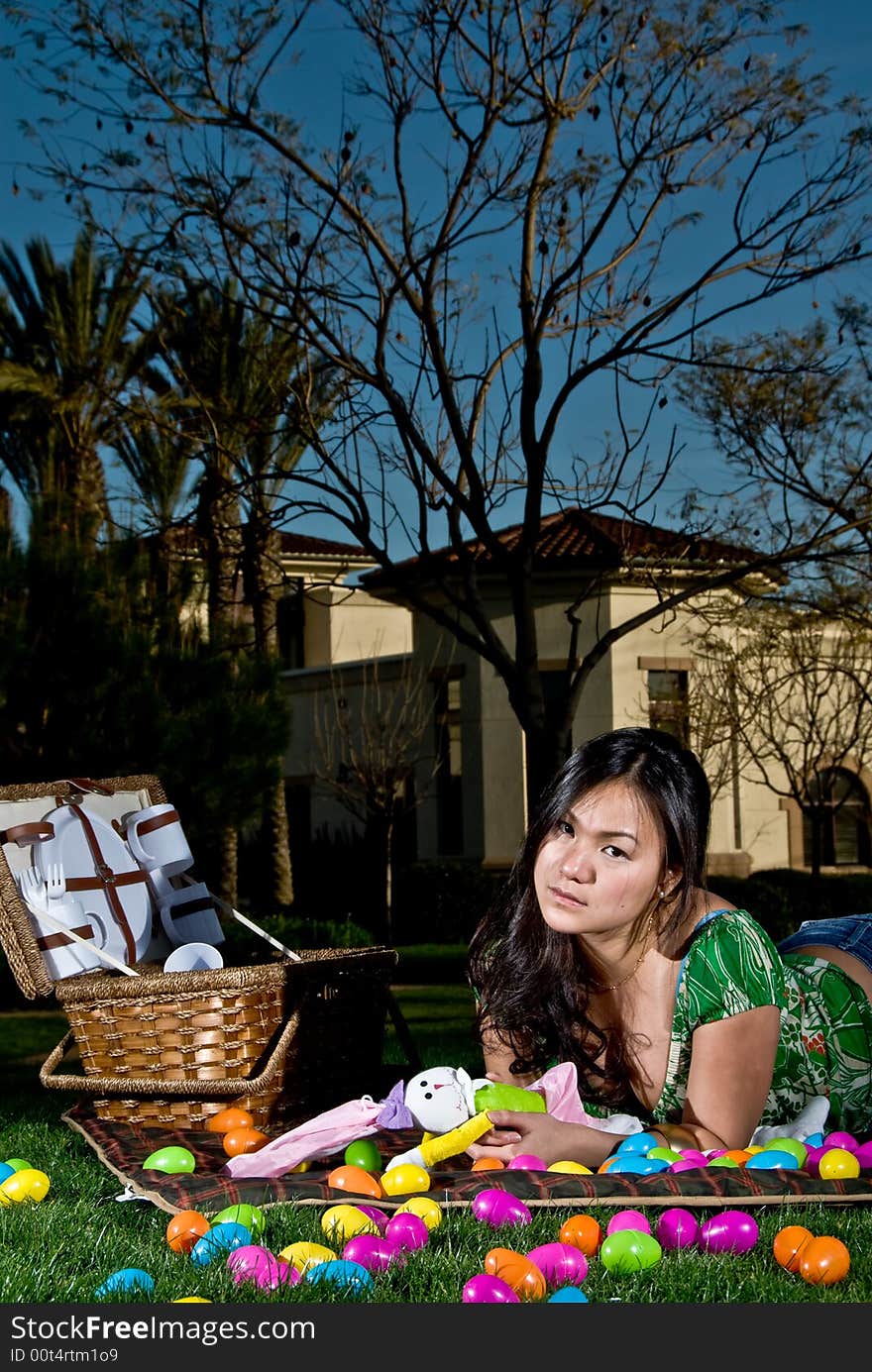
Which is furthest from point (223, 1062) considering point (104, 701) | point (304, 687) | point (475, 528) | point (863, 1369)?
point (304, 687)

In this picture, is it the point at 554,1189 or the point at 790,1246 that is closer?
the point at 790,1246

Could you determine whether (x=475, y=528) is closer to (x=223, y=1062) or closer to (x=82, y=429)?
(x=223, y=1062)

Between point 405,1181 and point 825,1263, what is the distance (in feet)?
3.18

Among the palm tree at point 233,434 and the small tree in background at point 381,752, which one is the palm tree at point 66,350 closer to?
the palm tree at point 233,434

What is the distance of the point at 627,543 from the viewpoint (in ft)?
31.8

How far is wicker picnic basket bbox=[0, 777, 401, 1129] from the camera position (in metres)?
4.21

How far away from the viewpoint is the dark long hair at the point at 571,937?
357 cm

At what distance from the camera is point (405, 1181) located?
10.6 feet

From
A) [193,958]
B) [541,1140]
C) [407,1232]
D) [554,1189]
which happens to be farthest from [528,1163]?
[193,958]

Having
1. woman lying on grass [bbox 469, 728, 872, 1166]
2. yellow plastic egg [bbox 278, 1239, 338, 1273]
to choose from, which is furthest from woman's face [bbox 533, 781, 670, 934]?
yellow plastic egg [bbox 278, 1239, 338, 1273]

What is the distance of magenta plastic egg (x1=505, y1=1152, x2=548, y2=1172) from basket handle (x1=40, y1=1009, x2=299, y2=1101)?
1.03 m

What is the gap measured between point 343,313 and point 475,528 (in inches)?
80.6

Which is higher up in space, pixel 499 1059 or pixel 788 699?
pixel 788 699

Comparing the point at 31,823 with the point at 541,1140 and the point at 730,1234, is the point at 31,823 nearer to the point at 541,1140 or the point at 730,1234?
the point at 541,1140
